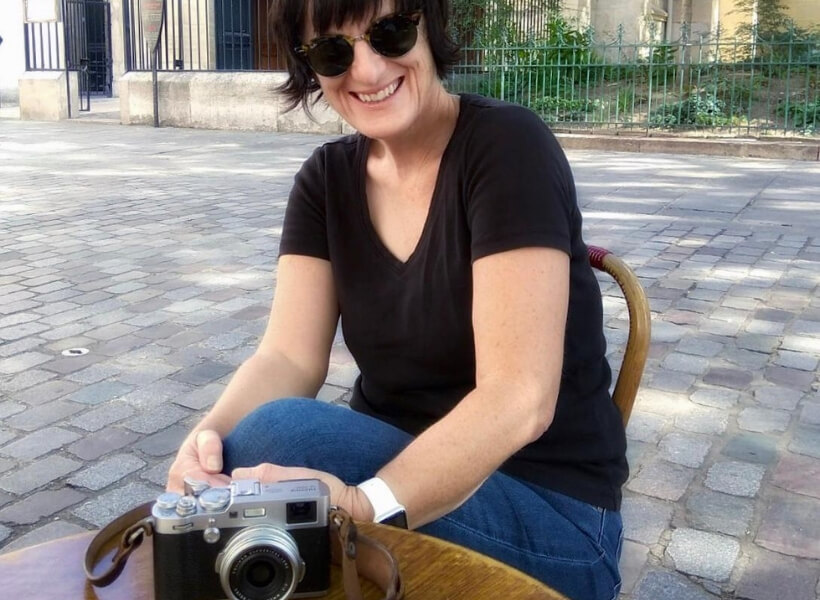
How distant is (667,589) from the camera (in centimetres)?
254

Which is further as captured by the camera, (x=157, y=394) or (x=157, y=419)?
(x=157, y=394)

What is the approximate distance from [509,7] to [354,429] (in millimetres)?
15528

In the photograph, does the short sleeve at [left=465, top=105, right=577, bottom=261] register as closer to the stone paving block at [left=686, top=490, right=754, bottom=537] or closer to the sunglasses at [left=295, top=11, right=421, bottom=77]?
the sunglasses at [left=295, top=11, right=421, bottom=77]

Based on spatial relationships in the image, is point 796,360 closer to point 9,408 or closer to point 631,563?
point 631,563

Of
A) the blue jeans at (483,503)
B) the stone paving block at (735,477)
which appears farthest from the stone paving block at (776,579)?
the blue jeans at (483,503)

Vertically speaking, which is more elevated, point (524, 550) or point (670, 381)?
point (524, 550)

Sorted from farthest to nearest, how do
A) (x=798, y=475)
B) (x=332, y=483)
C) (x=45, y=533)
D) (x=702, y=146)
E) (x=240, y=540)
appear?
1. (x=702, y=146)
2. (x=798, y=475)
3. (x=45, y=533)
4. (x=332, y=483)
5. (x=240, y=540)

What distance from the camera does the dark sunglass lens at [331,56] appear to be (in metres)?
1.78

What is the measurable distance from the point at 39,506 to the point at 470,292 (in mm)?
1879

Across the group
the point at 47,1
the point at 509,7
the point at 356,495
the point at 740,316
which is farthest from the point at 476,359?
the point at 47,1

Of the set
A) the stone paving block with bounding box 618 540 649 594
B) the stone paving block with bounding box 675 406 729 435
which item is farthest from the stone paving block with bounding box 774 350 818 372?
the stone paving block with bounding box 618 540 649 594

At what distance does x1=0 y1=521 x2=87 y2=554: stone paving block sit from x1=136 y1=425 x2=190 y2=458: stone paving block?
0.53 metres

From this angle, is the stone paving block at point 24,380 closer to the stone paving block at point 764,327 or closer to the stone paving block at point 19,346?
the stone paving block at point 19,346

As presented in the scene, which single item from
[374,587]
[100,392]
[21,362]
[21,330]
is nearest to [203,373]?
[100,392]
